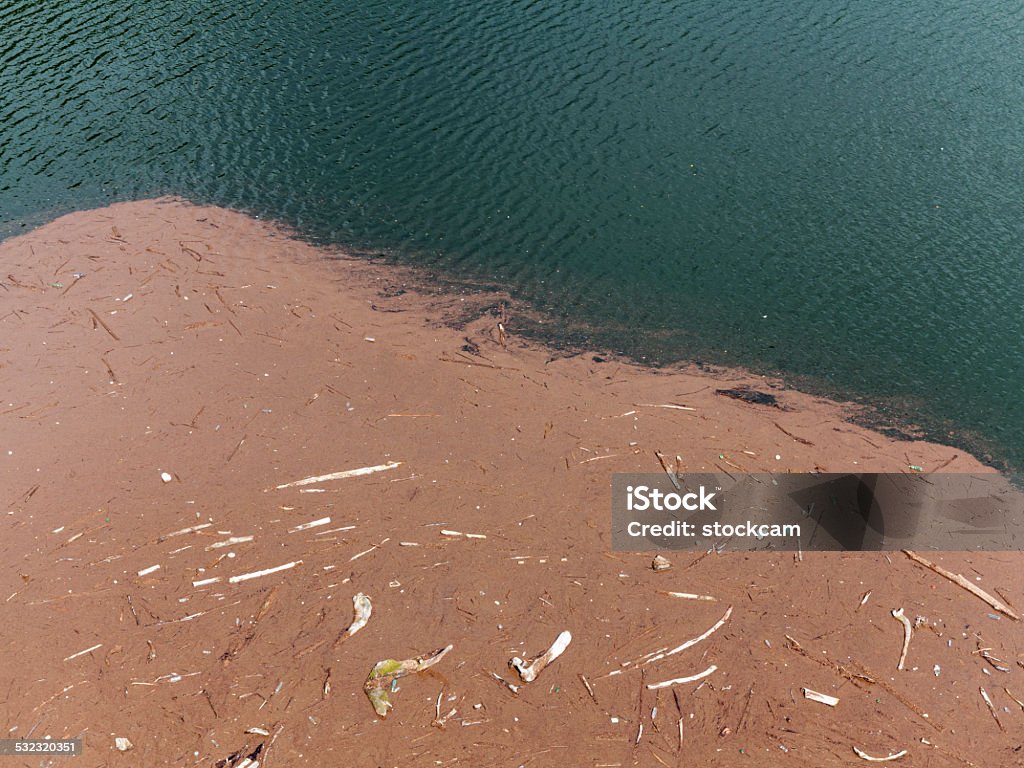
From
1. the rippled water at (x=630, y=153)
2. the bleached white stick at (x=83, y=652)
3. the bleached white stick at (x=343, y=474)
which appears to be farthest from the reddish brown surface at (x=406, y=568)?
the rippled water at (x=630, y=153)

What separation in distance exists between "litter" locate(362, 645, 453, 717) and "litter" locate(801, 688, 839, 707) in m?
5.77

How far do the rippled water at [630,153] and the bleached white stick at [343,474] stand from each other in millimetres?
6531

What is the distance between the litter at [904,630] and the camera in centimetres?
1316

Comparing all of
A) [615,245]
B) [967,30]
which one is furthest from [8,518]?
[967,30]

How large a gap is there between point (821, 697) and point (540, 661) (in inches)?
177

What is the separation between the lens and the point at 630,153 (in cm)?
2662

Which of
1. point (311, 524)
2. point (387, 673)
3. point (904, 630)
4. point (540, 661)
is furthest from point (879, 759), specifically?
point (311, 524)

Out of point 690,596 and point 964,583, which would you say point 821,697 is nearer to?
point 690,596

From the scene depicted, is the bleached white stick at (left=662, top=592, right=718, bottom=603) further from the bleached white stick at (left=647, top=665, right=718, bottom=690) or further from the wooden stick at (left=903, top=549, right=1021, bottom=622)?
the wooden stick at (left=903, top=549, right=1021, bottom=622)

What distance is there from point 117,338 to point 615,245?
1357 centimetres

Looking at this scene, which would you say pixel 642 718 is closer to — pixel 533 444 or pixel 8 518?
pixel 533 444

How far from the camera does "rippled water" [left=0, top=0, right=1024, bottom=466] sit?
21031 mm

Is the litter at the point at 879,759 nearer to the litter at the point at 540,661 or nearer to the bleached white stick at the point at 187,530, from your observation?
the litter at the point at 540,661

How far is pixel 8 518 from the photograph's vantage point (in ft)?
47.8
